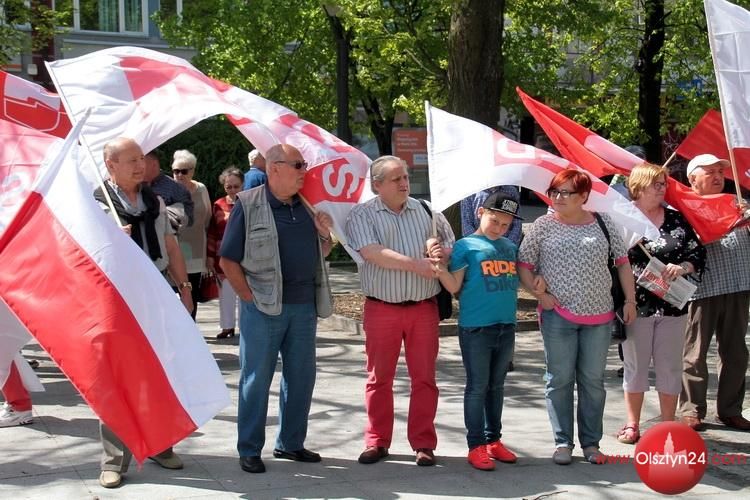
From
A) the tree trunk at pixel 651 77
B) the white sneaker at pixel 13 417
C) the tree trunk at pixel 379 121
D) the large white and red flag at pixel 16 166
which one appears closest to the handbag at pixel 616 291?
the large white and red flag at pixel 16 166

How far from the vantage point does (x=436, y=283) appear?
6340 millimetres

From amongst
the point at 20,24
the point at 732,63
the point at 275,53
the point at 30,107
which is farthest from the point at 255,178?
the point at 275,53

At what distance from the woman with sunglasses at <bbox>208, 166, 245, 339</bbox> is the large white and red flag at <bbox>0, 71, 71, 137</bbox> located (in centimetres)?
281

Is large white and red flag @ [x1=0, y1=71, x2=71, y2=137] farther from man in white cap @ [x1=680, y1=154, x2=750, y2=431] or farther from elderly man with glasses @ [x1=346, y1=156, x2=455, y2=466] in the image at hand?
man in white cap @ [x1=680, y1=154, x2=750, y2=431]

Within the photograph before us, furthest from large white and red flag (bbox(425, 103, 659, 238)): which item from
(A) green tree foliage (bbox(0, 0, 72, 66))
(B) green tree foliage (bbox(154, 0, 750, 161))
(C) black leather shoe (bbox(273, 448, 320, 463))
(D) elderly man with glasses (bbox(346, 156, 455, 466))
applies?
(A) green tree foliage (bbox(0, 0, 72, 66))

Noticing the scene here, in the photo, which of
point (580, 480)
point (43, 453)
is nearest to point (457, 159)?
point (580, 480)

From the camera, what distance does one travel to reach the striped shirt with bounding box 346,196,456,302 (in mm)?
6250

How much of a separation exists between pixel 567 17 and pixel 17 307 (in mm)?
13677

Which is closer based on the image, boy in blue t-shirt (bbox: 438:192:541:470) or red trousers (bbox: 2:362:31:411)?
boy in blue t-shirt (bbox: 438:192:541:470)

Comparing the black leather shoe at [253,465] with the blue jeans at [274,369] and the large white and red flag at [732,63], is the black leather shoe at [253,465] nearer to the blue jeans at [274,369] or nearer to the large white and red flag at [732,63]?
the blue jeans at [274,369]

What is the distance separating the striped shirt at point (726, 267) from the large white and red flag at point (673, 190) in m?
0.41

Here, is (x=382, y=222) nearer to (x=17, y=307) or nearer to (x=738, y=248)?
(x=17, y=307)

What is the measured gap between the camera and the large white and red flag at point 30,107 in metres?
7.12

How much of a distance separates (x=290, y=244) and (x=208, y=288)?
431 cm
